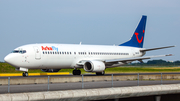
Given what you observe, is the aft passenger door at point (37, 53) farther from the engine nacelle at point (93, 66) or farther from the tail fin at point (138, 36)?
the tail fin at point (138, 36)

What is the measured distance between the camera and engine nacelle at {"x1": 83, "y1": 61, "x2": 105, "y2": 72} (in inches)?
1235

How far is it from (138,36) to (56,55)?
1634 cm

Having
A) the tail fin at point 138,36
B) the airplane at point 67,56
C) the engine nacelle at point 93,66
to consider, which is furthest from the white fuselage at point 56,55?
the tail fin at point 138,36

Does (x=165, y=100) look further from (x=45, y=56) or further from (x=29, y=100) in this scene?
(x=45, y=56)

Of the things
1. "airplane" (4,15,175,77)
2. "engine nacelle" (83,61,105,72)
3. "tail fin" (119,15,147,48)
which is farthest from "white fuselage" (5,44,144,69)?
"tail fin" (119,15,147,48)

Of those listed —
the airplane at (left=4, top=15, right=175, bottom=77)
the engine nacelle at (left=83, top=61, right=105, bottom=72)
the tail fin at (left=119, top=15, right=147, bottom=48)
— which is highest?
the tail fin at (left=119, top=15, right=147, bottom=48)

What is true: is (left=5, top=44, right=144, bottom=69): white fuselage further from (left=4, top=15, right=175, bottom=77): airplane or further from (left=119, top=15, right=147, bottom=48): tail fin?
(left=119, top=15, right=147, bottom=48): tail fin

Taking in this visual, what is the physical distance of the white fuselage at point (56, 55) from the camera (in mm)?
28438

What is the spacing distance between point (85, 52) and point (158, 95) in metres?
16.1

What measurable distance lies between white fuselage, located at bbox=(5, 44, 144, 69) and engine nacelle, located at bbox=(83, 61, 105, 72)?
148cm

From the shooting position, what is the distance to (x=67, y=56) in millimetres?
31844

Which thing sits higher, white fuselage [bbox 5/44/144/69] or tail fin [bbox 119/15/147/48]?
tail fin [bbox 119/15/147/48]

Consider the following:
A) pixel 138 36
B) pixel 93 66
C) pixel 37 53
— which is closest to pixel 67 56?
pixel 93 66

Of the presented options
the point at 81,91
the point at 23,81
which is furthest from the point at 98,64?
the point at 81,91
